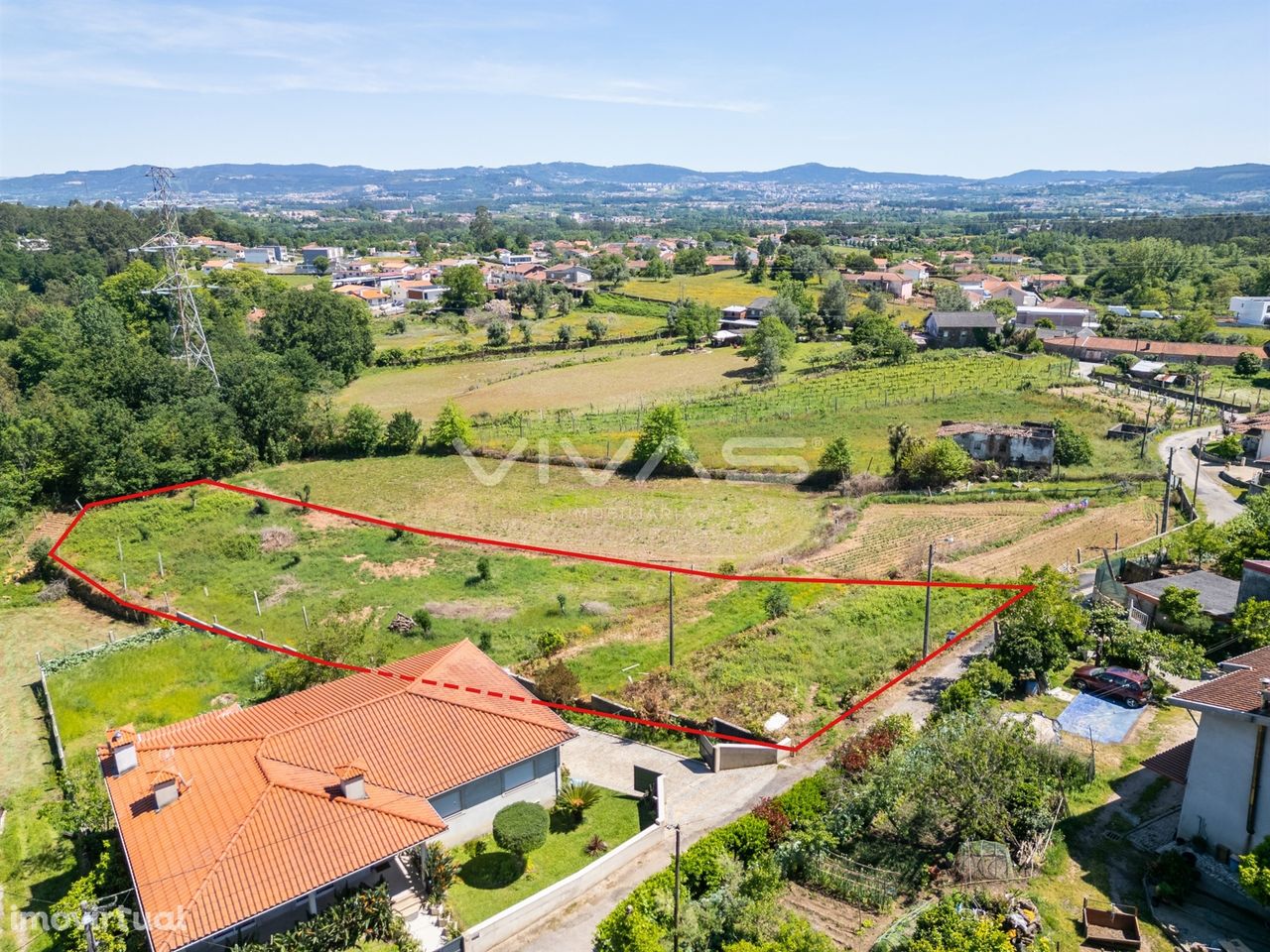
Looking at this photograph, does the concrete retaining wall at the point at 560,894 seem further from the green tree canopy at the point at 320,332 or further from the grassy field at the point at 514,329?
the grassy field at the point at 514,329

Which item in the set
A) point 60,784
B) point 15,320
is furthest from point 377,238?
point 60,784

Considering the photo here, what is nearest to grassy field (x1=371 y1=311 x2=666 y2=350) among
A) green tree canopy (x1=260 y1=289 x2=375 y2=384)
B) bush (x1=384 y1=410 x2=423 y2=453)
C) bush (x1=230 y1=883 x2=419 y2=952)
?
green tree canopy (x1=260 y1=289 x2=375 y2=384)

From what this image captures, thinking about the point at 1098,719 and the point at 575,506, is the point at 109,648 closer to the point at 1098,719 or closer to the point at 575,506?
the point at 575,506

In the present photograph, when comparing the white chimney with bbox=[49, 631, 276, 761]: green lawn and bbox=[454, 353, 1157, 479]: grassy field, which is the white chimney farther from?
bbox=[454, 353, 1157, 479]: grassy field

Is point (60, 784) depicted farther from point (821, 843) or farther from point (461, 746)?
point (821, 843)

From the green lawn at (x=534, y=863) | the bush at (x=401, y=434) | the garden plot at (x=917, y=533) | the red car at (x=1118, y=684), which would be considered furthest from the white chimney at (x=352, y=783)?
the bush at (x=401, y=434)

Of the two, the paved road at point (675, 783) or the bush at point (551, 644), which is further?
the bush at point (551, 644)
